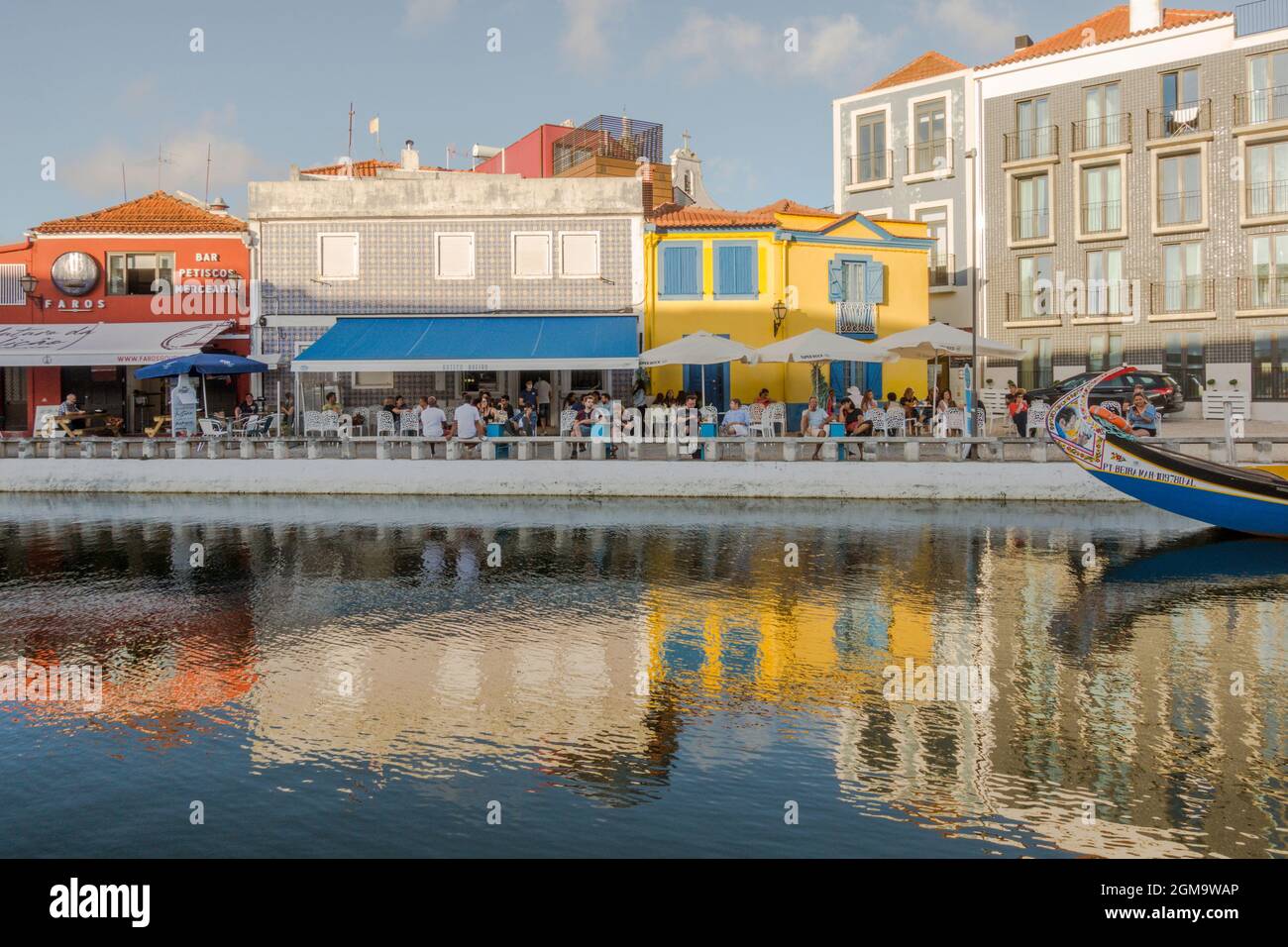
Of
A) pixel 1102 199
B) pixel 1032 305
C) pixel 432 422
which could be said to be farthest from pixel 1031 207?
pixel 432 422

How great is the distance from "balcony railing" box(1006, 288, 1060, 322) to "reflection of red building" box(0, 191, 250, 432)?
986 inches

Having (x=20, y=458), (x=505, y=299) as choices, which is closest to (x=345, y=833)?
(x=20, y=458)

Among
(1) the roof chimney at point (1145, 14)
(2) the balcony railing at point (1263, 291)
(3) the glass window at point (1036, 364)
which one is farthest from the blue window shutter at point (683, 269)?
(1) the roof chimney at point (1145, 14)

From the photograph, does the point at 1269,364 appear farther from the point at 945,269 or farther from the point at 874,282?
the point at 874,282

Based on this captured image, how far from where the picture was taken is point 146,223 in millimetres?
34000

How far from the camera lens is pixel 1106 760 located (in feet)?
26.3

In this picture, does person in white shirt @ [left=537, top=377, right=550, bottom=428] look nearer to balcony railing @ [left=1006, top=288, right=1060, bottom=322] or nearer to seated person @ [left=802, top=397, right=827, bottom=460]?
seated person @ [left=802, top=397, right=827, bottom=460]

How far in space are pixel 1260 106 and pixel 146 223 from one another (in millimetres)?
33483

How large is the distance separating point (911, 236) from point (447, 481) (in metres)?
16.5

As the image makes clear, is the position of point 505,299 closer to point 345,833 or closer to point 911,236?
point 911,236

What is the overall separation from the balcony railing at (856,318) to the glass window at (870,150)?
38.8ft

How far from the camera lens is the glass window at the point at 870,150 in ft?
144

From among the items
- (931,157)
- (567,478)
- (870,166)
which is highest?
(931,157)

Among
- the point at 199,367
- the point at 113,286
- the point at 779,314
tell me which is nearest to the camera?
the point at 199,367
